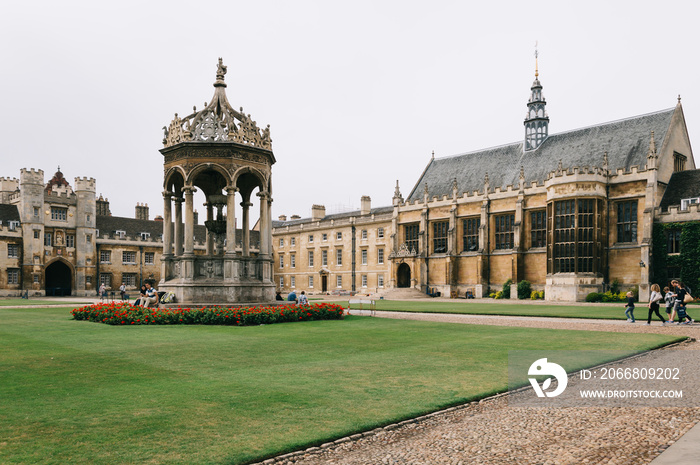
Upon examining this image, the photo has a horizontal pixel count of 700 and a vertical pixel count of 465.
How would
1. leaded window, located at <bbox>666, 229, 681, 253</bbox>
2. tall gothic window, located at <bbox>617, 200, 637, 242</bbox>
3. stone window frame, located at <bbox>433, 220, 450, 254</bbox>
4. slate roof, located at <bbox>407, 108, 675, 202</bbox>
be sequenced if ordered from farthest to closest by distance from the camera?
stone window frame, located at <bbox>433, 220, 450, 254</bbox>, slate roof, located at <bbox>407, 108, 675, 202</bbox>, tall gothic window, located at <bbox>617, 200, 637, 242</bbox>, leaded window, located at <bbox>666, 229, 681, 253</bbox>

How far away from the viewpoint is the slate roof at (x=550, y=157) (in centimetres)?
4647

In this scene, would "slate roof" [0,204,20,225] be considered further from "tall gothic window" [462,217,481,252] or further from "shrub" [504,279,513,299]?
"shrub" [504,279,513,299]

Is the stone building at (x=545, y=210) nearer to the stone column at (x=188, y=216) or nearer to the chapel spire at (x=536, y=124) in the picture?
the chapel spire at (x=536, y=124)

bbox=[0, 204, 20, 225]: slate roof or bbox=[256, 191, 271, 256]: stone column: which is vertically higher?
bbox=[0, 204, 20, 225]: slate roof

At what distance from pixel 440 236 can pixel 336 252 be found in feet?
56.5

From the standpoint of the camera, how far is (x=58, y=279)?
63406 millimetres

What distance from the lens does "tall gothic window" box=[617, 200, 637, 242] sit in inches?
1711

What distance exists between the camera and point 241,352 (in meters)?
12.9

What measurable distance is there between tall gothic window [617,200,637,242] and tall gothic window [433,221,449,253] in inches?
703

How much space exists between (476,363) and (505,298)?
40413 mm

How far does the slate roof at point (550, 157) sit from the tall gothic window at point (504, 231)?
10.7 feet

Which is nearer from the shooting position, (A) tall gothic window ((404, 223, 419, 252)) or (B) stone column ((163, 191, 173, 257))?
(B) stone column ((163, 191, 173, 257))

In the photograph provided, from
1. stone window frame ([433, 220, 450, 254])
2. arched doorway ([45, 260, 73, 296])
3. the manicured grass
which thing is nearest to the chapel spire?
stone window frame ([433, 220, 450, 254])

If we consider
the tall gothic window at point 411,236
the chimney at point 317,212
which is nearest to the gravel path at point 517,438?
the tall gothic window at point 411,236
